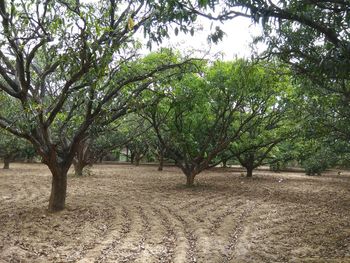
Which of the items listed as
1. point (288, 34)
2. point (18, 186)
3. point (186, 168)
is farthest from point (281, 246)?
point (18, 186)

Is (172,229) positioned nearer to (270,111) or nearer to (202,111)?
(202,111)

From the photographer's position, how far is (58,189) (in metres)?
8.45

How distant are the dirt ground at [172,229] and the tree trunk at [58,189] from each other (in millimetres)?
271

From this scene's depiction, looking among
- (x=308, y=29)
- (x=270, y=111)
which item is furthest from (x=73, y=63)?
(x=270, y=111)

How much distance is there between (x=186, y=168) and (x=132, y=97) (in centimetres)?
726

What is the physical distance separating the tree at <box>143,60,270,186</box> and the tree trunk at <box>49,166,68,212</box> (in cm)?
356

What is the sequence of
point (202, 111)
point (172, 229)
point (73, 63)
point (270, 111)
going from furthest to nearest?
point (270, 111) < point (202, 111) < point (172, 229) < point (73, 63)

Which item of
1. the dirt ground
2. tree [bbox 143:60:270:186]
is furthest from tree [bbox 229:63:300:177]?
the dirt ground

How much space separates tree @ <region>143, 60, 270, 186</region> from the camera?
39.6 feet

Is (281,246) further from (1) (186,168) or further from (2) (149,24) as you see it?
(1) (186,168)

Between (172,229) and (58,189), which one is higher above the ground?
(58,189)

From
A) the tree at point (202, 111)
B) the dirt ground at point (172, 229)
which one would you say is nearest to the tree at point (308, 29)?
the dirt ground at point (172, 229)

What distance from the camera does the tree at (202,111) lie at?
12.1 meters

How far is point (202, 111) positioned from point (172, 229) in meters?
7.41
